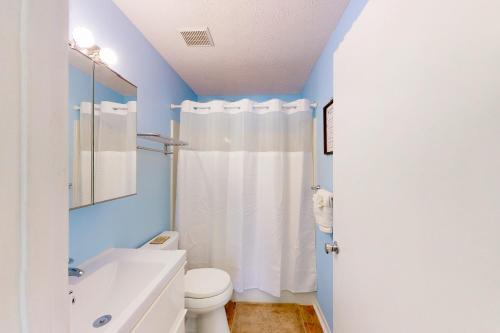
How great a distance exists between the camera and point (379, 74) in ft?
2.18

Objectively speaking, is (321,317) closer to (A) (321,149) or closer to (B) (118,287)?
A: (A) (321,149)

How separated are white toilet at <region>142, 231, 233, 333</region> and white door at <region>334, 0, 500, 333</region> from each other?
0.95m

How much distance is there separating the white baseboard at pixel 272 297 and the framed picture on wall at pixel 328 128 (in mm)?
1377

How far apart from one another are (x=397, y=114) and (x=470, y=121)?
0.19m

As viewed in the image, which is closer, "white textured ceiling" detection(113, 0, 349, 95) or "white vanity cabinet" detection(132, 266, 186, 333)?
"white vanity cabinet" detection(132, 266, 186, 333)

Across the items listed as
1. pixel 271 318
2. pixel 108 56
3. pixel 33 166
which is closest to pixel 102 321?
pixel 33 166

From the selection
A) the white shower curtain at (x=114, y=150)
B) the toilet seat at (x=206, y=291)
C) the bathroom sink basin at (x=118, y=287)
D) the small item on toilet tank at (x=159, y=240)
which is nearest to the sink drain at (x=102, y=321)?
the bathroom sink basin at (x=118, y=287)

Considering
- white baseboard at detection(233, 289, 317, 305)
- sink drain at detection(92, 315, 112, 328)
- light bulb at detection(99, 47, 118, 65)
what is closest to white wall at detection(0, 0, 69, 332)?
sink drain at detection(92, 315, 112, 328)

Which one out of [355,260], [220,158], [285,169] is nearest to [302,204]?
[285,169]

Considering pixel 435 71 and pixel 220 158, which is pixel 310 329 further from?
pixel 435 71

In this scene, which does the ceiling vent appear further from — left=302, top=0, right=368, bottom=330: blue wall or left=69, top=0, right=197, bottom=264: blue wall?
left=302, top=0, right=368, bottom=330: blue wall

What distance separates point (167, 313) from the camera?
39.1 inches

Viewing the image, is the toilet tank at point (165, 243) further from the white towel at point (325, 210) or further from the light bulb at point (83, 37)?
the light bulb at point (83, 37)

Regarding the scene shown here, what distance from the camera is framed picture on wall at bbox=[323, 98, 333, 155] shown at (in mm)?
1549
